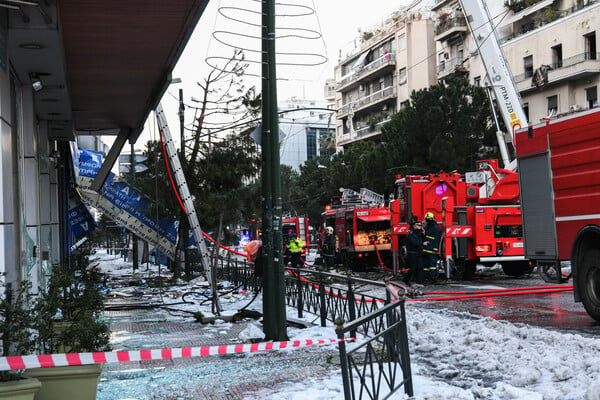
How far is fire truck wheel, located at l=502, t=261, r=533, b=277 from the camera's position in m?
20.0

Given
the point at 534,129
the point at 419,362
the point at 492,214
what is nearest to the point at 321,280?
the point at 419,362

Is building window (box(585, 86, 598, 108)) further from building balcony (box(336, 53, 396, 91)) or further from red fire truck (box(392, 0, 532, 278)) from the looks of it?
building balcony (box(336, 53, 396, 91))

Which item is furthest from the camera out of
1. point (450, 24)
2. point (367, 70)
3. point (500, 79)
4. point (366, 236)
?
point (367, 70)

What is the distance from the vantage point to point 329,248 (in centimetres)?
2805

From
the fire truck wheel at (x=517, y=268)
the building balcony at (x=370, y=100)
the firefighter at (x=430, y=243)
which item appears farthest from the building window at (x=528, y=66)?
the firefighter at (x=430, y=243)

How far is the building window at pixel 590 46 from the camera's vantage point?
3697 cm

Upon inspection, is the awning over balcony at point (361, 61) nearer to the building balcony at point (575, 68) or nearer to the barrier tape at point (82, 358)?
the building balcony at point (575, 68)

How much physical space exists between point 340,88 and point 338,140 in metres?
6.02

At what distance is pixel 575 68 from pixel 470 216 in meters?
22.0

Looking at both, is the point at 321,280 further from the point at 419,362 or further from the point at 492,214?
the point at 492,214

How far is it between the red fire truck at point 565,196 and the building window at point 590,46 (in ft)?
92.6

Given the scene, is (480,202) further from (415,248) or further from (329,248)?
(329,248)

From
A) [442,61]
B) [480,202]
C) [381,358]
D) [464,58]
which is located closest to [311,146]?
[442,61]

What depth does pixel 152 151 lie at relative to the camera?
24047 mm
